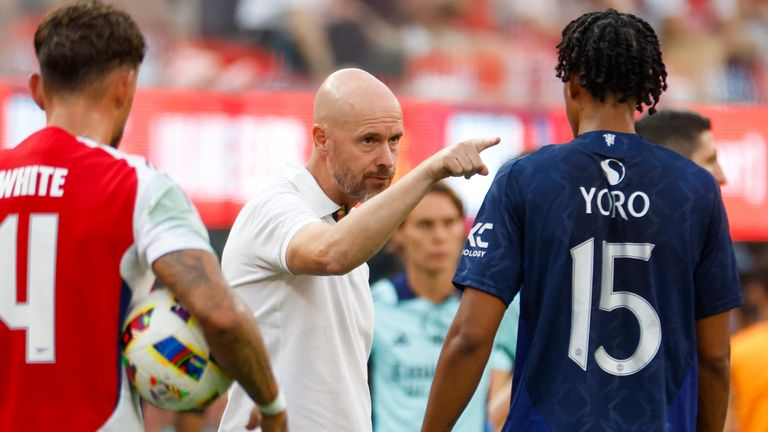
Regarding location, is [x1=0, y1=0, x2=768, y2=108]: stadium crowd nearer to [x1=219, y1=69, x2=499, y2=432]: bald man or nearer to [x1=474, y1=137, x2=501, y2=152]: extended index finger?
[x1=219, y1=69, x2=499, y2=432]: bald man

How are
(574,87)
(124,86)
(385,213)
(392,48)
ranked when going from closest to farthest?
1. (124,86)
2. (385,213)
3. (574,87)
4. (392,48)

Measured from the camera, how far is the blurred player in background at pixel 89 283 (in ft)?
11.7

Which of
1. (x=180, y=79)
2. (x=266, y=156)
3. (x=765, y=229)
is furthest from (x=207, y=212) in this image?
(x=765, y=229)

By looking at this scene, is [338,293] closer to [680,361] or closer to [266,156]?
[680,361]

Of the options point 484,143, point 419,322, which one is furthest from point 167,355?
point 419,322

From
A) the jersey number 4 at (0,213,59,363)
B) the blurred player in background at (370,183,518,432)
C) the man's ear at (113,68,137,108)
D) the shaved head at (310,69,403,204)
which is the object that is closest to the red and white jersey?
the jersey number 4 at (0,213,59,363)

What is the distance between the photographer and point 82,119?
3.77 m

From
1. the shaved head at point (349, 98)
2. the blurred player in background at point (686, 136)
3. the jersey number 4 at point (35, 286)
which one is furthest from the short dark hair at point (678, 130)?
the jersey number 4 at point (35, 286)

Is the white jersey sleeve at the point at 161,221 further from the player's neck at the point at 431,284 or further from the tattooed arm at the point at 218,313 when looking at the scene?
the player's neck at the point at 431,284

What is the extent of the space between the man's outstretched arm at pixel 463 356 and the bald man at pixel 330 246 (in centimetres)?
37

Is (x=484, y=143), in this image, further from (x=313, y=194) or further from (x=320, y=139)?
(x=320, y=139)

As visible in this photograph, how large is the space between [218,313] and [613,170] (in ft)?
4.59

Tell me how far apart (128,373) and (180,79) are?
25.9 feet

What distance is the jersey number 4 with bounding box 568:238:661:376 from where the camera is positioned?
400 cm
